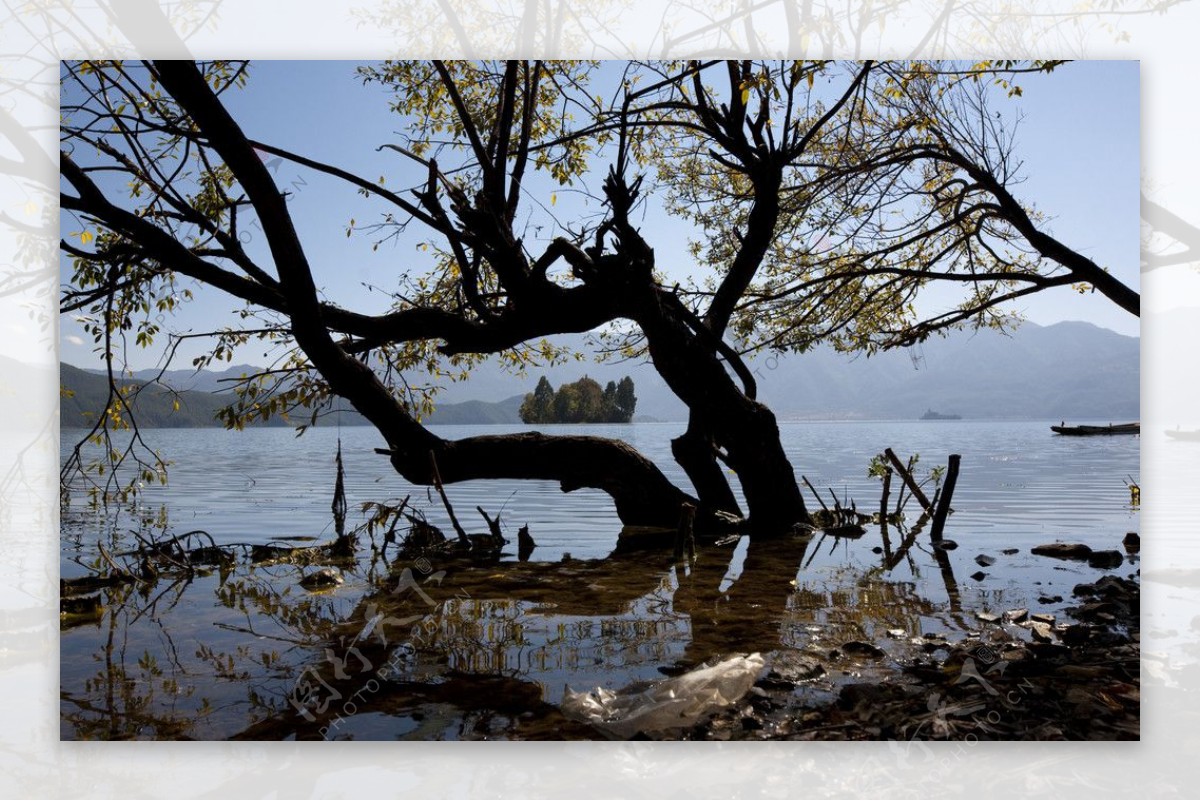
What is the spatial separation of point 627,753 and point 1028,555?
6326 mm

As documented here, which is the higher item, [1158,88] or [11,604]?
[1158,88]

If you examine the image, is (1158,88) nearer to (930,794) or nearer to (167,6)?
(930,794)

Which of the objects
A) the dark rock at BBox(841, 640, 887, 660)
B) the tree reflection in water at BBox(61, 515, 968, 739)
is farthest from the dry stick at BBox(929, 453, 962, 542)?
the dark rock at BBox(841, 640, 887, 660)

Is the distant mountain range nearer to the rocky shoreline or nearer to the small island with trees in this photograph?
the small island with trees

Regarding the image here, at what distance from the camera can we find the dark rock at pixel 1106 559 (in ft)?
27.8

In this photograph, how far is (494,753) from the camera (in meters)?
4.27

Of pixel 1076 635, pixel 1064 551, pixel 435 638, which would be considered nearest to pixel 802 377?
pixel 1064 551

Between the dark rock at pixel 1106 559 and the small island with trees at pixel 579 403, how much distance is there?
6529 millimetres

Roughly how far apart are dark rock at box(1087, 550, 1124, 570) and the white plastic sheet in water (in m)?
5.40

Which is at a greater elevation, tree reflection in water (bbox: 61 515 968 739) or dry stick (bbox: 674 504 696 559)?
dry stick (bbox: 674 504 696 559)

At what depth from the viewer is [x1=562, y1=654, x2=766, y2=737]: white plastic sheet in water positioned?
4391mm

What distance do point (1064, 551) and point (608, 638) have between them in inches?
217

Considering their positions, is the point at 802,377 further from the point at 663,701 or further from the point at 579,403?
the point at 663,701

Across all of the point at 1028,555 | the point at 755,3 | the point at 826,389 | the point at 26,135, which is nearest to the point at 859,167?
the point at 755,3
